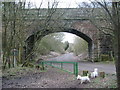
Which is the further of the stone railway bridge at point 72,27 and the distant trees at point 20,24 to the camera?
the stone railway bridge at point 72,27

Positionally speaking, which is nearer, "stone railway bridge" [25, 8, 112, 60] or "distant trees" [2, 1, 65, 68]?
"distant trees" [2, 1, 65, 68]

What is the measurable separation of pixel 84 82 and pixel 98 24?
1359 mm

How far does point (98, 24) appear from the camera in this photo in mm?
3576

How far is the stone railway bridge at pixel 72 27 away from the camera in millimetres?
6058

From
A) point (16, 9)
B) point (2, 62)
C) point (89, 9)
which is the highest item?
point (16, 9)

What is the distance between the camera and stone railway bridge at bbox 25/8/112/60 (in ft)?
19.9

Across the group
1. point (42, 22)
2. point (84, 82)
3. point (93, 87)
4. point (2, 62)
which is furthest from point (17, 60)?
point (93, 87)

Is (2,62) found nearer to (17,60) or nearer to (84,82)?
(17,60)

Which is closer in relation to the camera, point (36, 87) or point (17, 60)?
point (36, 87)

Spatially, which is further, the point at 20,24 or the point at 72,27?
the point at 72,27

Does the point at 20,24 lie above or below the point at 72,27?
below

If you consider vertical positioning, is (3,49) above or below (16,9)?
below

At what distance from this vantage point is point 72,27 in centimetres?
972

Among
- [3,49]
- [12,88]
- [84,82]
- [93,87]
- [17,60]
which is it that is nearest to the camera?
[93,87]
